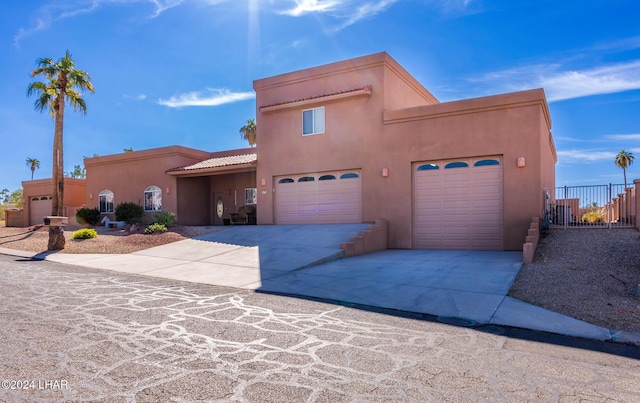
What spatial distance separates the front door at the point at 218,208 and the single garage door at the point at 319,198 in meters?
6.84

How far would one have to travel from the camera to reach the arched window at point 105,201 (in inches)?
976

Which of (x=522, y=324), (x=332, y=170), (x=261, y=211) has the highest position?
(x=332, y=170)

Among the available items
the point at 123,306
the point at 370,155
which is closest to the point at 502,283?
the point at 123,306

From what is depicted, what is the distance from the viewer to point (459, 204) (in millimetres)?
14031

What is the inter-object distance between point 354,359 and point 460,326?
2.15 meters

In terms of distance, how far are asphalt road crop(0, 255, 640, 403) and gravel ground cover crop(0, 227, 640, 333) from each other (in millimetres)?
1462

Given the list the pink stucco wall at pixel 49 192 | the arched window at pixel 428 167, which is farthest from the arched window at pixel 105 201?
the arched window at pixel 428 167

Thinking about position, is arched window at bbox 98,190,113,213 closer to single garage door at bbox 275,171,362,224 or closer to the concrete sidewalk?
the concrete sidewalk

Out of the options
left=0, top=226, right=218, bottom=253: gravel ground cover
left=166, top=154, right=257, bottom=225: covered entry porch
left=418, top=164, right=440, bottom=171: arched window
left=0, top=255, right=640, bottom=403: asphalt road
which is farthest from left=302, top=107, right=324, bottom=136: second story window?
left=0, top=255, right=640, bottom=403: asphalt road

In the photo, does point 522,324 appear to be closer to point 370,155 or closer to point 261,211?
point 370,155

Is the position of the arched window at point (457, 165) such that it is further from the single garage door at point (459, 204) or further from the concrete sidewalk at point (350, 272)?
the concrete sidewalk at point (350, 272)

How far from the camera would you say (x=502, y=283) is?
8195 mm

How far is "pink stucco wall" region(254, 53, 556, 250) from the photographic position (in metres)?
13.1

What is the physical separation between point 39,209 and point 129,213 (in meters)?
13.7
